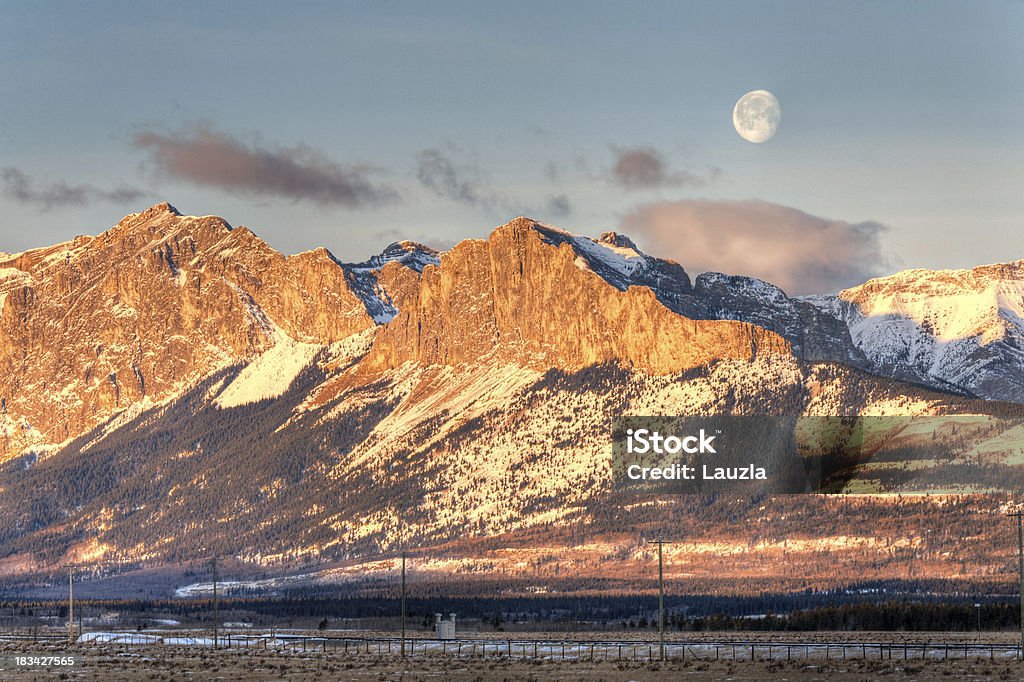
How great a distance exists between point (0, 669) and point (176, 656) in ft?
92.4

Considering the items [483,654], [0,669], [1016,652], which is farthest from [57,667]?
[1016,652]

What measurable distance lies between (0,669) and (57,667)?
213 inches

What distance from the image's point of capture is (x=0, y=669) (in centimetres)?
17025

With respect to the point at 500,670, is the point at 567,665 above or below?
below

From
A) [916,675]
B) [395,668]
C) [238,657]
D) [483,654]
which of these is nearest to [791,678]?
[916,675]

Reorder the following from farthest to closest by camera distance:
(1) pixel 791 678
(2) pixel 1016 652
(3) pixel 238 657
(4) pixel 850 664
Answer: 1. (3) pixel 238 657
2. (2) pixel 1016 652
3. (4) pixel 850 664
4. (1) pixel 791 678

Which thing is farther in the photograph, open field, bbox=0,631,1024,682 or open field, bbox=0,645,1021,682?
open field, bbox=0,631,1024,682

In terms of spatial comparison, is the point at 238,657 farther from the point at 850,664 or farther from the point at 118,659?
the point at 850,664

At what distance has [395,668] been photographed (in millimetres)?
168250

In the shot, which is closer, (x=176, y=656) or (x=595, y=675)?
(x=595, y=675)

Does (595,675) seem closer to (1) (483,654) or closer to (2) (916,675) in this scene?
(2) (916,675)

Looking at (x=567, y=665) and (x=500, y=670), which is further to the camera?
(x=567, y=665)

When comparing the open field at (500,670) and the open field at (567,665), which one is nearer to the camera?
the open field at (500,670)

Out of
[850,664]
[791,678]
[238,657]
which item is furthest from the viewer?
[238,657]
